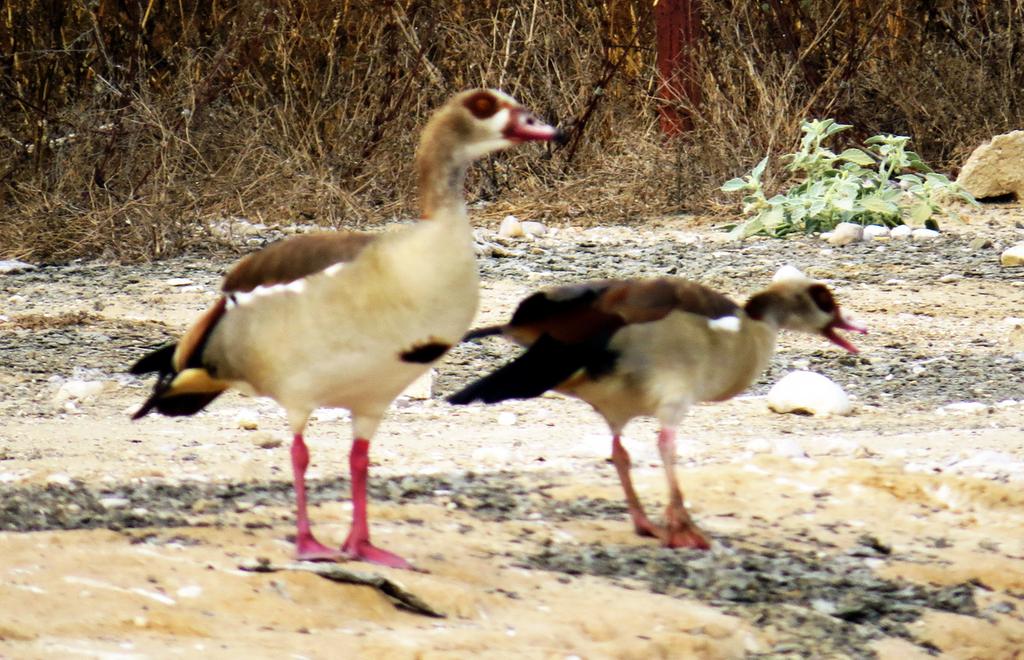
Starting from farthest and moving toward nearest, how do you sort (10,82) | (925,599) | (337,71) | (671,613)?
(337,71) < (10,82) < (925,599) < (671,613)

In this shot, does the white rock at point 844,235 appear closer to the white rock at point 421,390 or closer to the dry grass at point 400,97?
the dry grass at point 400,97

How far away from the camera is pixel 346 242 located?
3643 mm

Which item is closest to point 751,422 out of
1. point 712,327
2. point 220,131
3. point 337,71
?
point 712,327

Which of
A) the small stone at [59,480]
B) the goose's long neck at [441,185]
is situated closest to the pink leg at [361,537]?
the goose's long neck at [441,185]

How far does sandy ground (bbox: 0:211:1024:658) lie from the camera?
133 inches

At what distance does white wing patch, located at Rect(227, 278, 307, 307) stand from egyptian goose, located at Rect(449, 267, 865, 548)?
1.83 ft

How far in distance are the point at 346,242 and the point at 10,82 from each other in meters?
7.68

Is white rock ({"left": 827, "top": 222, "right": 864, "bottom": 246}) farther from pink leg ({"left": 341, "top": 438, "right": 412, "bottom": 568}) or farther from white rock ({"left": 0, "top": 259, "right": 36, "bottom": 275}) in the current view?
pink leg ({"left": 341, "top": 438, "right": 412, "bottom": 568})

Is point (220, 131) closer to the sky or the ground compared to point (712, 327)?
closer to the ground

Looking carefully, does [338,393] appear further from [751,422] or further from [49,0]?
[49,0]

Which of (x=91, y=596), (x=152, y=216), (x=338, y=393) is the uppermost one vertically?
(x=338, y=393)

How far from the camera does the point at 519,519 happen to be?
14.4 feet

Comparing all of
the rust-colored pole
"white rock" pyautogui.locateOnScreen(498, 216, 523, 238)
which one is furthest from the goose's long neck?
the rust-colored pole

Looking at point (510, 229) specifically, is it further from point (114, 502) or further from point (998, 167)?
point (114, 502)
